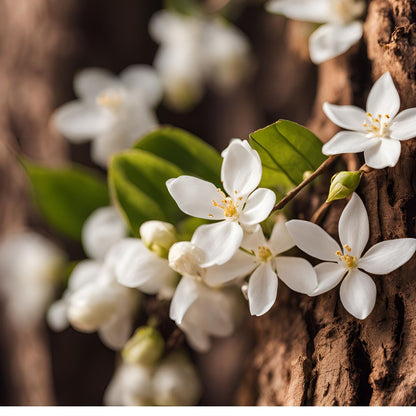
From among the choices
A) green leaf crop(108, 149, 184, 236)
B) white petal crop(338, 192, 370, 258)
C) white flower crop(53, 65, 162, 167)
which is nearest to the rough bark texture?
white petal crop(338, 192, 370, 258)

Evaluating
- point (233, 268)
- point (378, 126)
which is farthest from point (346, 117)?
point (233, 268)

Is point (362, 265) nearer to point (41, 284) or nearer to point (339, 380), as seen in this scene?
point (339, 380)

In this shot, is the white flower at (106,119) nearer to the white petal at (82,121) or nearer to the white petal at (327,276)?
the white petal at (82,121)

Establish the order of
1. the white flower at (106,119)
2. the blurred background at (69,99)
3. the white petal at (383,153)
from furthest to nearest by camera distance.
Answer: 1. the blurred background at (69,99)
2. the white flower at (106,119)
3. the white petal at (383,153)

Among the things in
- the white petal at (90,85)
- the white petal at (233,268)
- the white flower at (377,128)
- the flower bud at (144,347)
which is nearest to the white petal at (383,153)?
the white flower at (377,128)

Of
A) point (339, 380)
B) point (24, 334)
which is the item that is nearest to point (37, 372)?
point (24, 334)

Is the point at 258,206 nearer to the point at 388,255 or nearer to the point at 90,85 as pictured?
the point at 388,255
